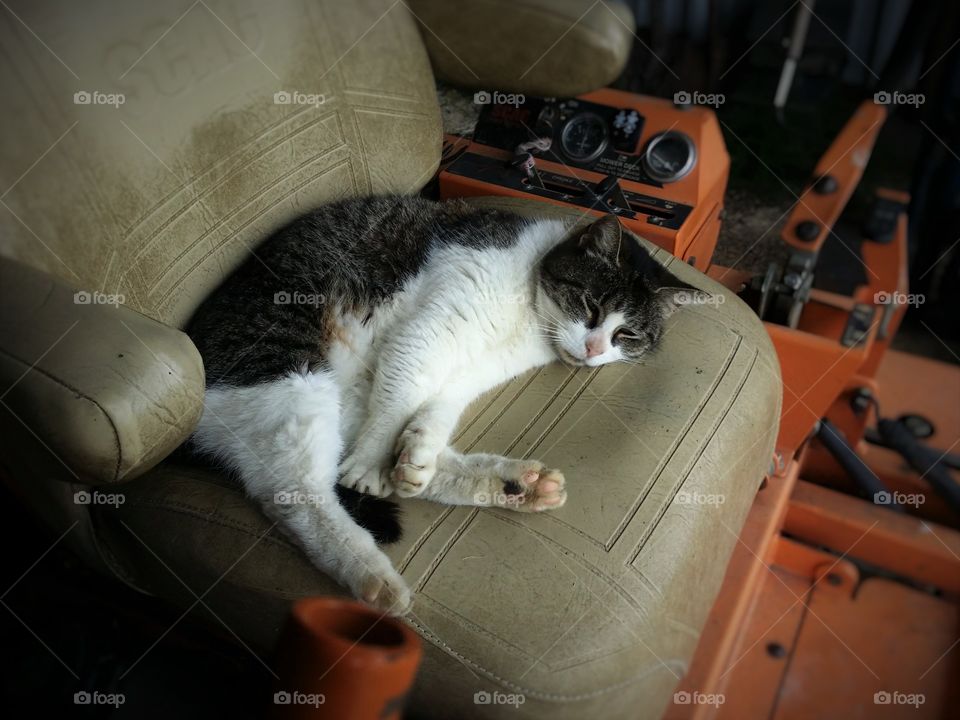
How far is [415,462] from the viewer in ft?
3.73

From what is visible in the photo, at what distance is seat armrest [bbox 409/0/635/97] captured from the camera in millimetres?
1403

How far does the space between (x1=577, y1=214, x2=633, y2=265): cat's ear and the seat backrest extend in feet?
1.44

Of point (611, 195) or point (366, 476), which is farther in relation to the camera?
point (611, 195)

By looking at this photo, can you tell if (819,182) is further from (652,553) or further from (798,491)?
(652,553)

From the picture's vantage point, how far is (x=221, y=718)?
3.81ft

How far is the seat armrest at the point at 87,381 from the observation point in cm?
84

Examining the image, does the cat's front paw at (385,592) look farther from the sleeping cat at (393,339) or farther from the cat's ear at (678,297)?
the cat's ear at (678,297)

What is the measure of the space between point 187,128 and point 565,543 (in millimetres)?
887

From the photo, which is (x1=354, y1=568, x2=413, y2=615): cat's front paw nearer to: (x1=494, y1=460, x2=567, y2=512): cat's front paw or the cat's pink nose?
(x1=494, y1=460, x2=567, y2=512): cat's front paw

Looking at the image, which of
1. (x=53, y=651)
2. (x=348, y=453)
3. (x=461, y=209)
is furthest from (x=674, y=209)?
(x=53, y=651)

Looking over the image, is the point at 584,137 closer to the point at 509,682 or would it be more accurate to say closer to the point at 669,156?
the point at 669,156

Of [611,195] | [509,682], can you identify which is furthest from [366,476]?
[611,195]

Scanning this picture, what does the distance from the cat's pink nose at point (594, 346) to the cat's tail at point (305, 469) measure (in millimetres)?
445

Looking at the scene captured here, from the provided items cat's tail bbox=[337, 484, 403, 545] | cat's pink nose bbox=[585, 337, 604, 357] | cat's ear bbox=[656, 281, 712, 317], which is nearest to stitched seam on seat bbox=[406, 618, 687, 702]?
cat's tail bbox=[337, 484, 403, 545]
